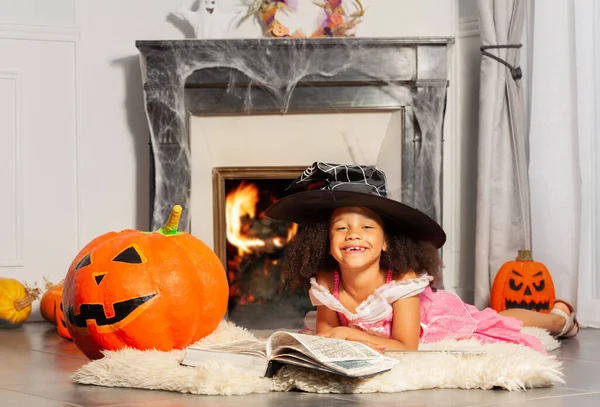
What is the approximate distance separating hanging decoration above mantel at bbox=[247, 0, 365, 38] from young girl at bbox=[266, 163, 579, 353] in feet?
5.28

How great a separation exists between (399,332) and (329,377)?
432 mm

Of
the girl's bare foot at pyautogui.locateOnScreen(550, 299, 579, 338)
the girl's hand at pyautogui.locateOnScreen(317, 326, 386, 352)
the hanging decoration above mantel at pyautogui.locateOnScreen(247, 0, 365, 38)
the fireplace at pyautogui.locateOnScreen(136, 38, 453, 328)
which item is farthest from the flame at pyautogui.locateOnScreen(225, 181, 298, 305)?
the girl's hand at pyautogui.locateOnScreen(317, 326, 386, 352)

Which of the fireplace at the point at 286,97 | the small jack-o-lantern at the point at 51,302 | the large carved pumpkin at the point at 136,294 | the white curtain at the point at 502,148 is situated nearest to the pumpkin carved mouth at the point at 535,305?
the white curtain at the point at 502,148

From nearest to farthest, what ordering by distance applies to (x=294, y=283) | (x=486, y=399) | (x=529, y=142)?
(x=486, y=399), (x=294, y=283), (x=529, y=142)

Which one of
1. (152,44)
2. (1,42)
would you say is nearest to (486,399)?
(152,44)

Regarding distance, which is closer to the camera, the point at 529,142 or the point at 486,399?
the point at 486,399

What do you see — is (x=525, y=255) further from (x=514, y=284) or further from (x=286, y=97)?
(x=286, y=97)

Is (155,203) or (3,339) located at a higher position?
(155,203)

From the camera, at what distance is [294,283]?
104 inches

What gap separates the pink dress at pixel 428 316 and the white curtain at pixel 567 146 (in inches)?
42.9

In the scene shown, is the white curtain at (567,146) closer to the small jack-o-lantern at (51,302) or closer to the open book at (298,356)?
the open book at (298,356)

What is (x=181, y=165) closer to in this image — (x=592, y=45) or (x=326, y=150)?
(x=326, y=150)

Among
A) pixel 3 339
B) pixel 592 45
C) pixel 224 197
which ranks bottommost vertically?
pixel 3 339

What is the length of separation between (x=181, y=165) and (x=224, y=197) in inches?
10.2
